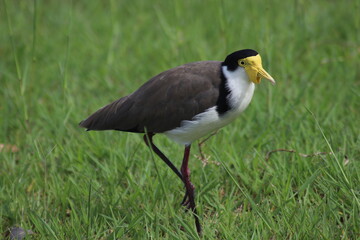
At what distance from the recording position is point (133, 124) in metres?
3.76

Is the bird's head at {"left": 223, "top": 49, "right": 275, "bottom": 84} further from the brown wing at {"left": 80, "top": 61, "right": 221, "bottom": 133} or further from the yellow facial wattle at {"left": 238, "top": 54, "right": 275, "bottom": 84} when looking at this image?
the brown wing at {"left": 80, "top": 61, "right": 221, "bottom": 133}

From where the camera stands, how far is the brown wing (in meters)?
3.58

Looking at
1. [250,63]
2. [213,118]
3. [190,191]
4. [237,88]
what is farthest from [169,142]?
[250,63]

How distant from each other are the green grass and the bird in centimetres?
29

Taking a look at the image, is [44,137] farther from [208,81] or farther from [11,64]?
[208,81]

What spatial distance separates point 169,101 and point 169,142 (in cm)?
114

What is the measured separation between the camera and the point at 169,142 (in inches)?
187

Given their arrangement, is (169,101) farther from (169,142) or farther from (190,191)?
(169,142)

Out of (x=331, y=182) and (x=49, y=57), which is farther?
(x=49, y=57)

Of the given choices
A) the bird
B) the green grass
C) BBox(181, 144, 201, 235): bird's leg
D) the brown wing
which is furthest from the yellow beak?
BBox(181, 144, 201, 235): bird's leg

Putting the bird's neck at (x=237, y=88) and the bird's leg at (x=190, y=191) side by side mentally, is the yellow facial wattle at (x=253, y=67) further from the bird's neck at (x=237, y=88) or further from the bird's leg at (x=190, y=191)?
the bird's leg at (x=190, y=191)

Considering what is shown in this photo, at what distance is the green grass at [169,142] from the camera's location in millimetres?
3576

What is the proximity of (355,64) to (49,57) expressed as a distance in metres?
3.40

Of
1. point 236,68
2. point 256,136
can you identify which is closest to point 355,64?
point 256,136
